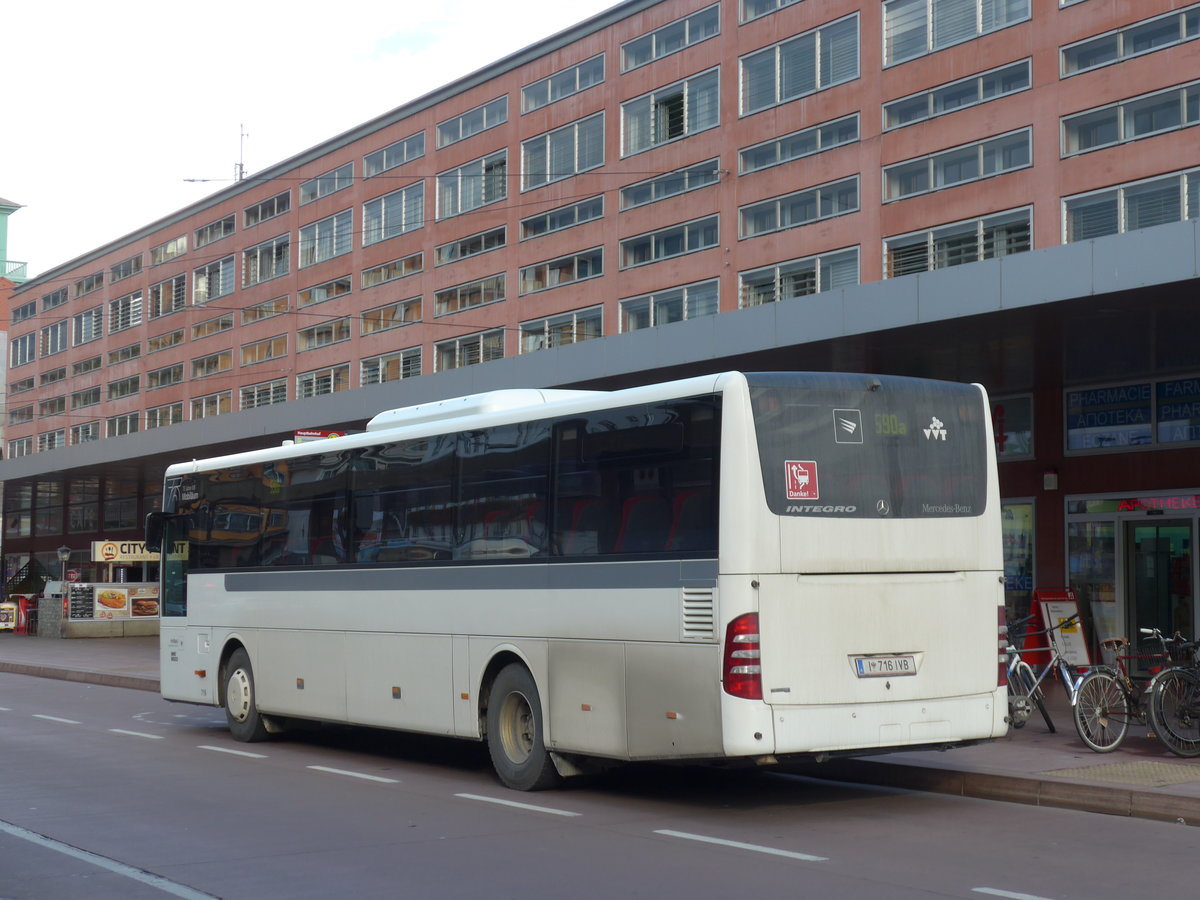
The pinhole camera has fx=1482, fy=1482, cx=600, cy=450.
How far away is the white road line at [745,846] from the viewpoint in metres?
8.61

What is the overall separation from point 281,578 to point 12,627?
126 feet

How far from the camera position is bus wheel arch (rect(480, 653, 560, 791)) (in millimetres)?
11570

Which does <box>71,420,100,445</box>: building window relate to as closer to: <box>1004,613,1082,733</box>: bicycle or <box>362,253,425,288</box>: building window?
<box>362,253,425,288</box>: building window

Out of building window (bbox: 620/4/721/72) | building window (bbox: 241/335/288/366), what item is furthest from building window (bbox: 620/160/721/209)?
building window (bbox: 241/335/288/366)

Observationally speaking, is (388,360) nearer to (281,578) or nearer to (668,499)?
(281,578)

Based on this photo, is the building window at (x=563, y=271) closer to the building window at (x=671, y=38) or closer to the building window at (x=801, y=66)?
the building window at (x=671, y=38)

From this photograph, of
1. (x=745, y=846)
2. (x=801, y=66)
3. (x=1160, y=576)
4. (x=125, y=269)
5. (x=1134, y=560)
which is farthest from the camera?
(x=125, y=269)

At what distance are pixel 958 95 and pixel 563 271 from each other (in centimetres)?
1343

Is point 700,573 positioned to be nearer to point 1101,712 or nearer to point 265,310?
point 1101,712

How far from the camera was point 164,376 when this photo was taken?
200 ft

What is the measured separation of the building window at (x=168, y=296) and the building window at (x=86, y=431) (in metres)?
7.63

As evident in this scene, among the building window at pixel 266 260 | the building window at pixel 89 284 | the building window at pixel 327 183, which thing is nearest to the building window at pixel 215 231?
the building window at pixel 266 260

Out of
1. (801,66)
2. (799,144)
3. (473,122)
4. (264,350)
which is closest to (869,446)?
(799,144)

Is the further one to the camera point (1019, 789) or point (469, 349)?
point (469, 349)
